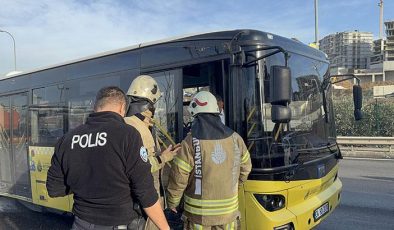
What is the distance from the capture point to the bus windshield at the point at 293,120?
13.7 feet

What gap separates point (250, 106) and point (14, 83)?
5.62 metres

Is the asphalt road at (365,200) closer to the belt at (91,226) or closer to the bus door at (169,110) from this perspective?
the bus door at (169,110)

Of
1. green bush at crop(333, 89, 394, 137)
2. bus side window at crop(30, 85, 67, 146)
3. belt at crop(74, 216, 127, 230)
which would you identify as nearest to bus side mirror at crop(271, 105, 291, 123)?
belt at crop(74, 216, 127, 230)

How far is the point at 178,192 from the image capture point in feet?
11.6

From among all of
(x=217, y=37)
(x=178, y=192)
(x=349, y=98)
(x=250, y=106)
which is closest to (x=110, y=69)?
(x=217, y=37)

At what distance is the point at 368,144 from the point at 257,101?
1327 centimetres

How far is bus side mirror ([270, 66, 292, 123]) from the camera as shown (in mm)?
3750

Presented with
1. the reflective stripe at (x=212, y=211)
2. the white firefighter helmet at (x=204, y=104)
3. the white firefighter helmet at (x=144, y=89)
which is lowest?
the reflective stripe at (x=212, y=211)

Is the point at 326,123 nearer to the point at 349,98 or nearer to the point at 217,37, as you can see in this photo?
the point at 217,37

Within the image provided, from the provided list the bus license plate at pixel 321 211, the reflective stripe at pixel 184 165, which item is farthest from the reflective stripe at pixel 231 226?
the bus license plate at pixel 321 211

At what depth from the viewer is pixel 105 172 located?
8.64ft

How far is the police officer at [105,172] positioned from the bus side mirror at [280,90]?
157 cm

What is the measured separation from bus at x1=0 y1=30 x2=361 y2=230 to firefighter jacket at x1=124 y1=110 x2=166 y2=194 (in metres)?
1.04

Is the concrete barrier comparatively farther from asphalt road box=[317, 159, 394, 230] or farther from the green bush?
asphalt road box=[317, 159, 394, 230]
